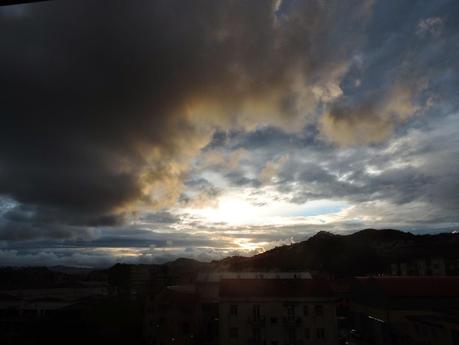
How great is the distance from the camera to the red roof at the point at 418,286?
39.5m

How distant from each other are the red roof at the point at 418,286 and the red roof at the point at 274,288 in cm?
923

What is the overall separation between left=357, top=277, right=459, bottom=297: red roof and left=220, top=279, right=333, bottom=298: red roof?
9232 millimetres

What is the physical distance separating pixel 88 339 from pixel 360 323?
112ft

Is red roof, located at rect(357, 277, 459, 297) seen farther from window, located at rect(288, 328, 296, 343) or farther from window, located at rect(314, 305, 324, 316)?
window, located at rect(288, 328, 296, 343)

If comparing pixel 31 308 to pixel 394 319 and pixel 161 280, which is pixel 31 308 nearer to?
pixel 161 280

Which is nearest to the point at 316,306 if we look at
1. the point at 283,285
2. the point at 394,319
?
the point at 283,285

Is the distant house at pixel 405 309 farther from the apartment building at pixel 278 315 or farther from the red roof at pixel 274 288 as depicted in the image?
the red roof at pixel 274 288

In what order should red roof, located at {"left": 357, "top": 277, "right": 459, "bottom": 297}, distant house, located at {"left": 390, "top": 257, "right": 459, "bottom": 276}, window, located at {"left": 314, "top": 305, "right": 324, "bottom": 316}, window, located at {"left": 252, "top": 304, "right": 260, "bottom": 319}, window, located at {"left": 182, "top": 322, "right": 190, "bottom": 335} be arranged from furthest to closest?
distant house, located at {"left": 390, "top": 257, "right": 459, "bottom": 276} → red roof, located at {"left": 357, "top": 277, "right": 459, "bottom": 297} → window, located at {"left": 182, "top": 322, "right": 190, "bottom": 335} → window, located at {"left": 314, "top": 305, "right": 324, "bottom": 316} → window, located at {"left": 252, "top": 304, "right": 260, "bottom": 319}

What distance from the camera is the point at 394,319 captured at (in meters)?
37.3

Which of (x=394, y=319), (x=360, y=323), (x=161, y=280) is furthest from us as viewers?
(x=161, y=280)

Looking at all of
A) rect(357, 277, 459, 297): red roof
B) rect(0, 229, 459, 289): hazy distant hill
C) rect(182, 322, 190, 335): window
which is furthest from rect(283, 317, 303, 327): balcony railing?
rect(0, 229, 459, 289): hazy distant hill

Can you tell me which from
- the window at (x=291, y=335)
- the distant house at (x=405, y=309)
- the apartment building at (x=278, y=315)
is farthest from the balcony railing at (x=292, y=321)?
the distant house at (x=405, y=309)

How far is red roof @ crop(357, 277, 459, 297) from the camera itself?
39500 millimetres

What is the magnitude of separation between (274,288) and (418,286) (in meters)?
18.6
